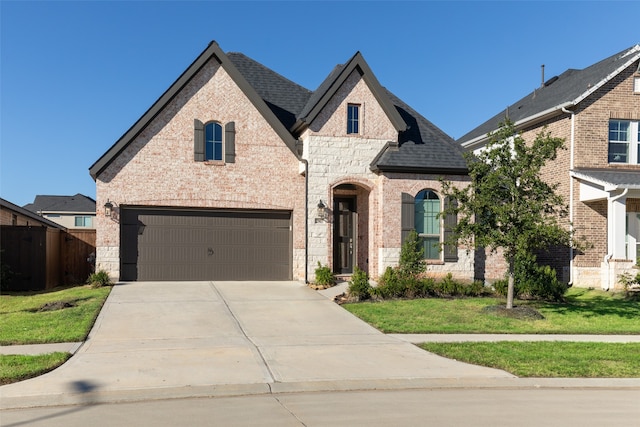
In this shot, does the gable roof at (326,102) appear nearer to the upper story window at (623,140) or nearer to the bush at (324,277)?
the bush at (324,277)

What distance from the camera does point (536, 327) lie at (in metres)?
13.3

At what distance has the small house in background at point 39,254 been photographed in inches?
714

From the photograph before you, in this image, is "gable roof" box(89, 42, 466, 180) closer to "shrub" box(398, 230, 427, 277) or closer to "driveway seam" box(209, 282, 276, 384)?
"shrub" box(398, 230, 427, 277)

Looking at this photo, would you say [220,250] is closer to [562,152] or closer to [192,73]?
[192,73]

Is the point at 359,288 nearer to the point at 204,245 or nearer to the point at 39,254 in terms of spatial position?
the point at 204,245

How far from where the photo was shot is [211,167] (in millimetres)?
18812

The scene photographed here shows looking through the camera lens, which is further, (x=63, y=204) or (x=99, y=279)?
(x=63, y=204)

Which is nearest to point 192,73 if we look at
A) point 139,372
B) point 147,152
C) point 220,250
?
point 147,152

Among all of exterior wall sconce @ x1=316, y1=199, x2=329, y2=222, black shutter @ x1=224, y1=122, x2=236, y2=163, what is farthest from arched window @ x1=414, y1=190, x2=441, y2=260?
black shutter @ x1=224, y1=122, x2=236, y2=163

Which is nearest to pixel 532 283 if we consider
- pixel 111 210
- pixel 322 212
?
pixel 322 212

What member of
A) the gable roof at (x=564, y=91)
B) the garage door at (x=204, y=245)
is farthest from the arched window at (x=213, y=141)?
the gable roof at (x=564, y=91)

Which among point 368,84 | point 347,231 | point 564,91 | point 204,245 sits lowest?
point 204,245

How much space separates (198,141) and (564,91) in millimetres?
14269

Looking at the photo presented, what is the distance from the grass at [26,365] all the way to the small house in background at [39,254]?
984 cm
